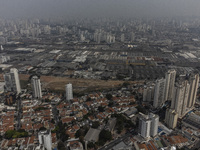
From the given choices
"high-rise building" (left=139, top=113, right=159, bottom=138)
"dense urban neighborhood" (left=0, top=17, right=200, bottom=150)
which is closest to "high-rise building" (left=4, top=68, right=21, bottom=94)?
"dense urban neighborhood" (left=0, top=17, right=200, bottom=150)

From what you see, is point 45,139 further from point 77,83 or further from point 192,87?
point 192,87

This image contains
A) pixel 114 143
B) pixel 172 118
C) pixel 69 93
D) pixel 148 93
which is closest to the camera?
pixel 114 143

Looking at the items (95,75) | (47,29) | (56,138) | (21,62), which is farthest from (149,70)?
(47,29)

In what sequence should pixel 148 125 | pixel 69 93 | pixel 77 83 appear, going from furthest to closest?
pixel 77 83, pixel 69 93, pixel 148 125

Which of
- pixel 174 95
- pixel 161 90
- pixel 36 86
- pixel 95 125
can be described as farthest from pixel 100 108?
pixel 36 86

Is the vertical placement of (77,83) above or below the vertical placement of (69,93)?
below

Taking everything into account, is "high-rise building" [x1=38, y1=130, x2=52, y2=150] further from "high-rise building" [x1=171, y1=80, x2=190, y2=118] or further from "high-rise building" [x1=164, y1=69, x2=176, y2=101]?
"high-rise building" [x1=164, y1=69, x2=176, y2=101]

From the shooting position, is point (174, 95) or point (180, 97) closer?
point (180, 97)
